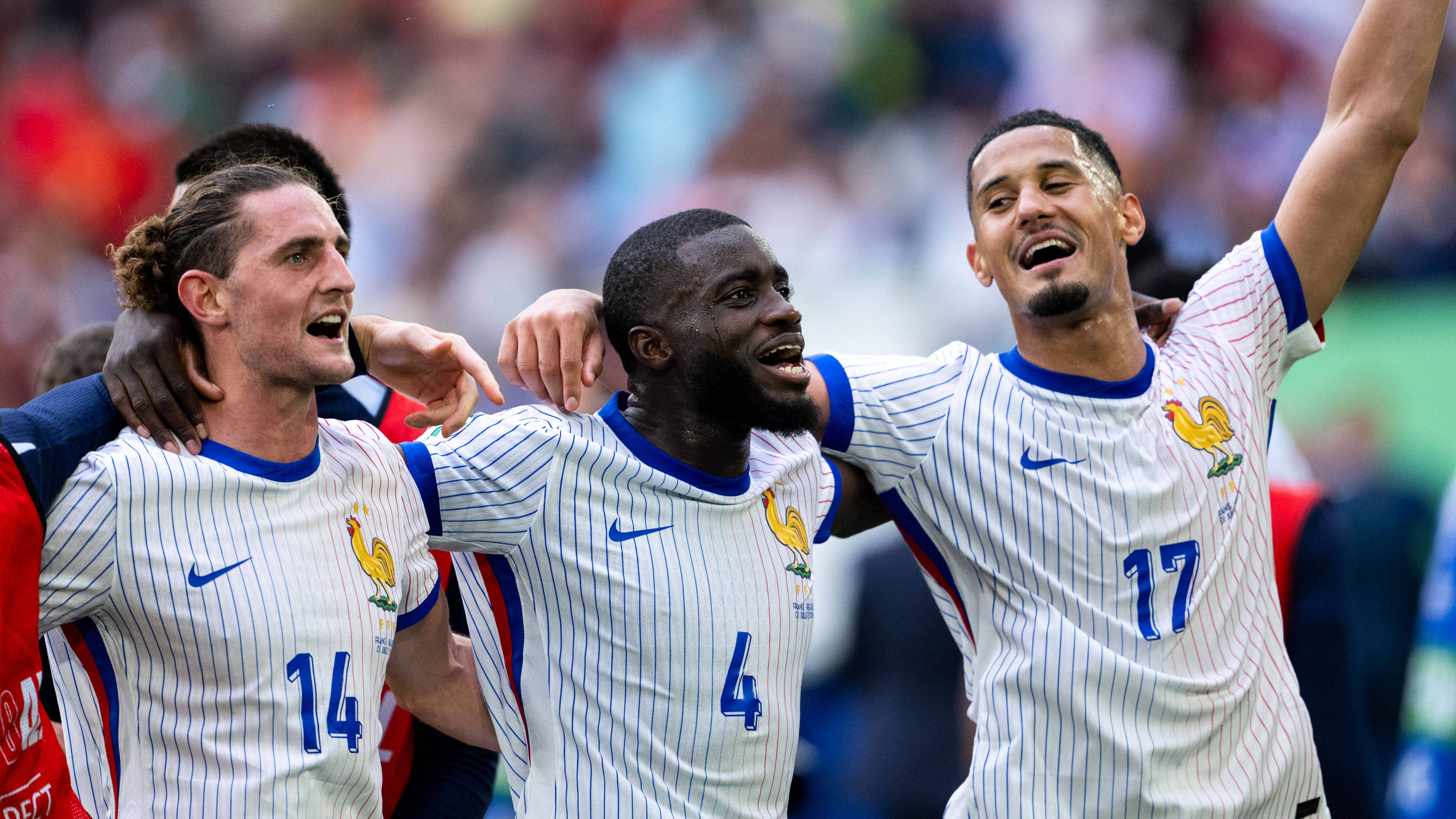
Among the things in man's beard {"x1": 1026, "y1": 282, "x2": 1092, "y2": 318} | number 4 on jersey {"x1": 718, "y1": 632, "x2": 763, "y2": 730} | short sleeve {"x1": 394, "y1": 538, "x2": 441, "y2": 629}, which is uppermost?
man's beard {"x1": 1026, "y1": 282, "x2": 1092, "y2": 318}

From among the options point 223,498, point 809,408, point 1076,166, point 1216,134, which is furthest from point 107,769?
point 1216,134

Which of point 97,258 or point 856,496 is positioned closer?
point 856,496

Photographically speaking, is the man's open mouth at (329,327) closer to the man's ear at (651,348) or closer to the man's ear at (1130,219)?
the man's ear at (651,348)

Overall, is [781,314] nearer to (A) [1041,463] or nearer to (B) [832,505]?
(B) [832,505]

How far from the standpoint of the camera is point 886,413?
2.55m

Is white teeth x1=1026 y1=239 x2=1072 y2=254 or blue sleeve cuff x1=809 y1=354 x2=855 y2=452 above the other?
white teeth x1=1026 y1=239 x2=1072 y2=254

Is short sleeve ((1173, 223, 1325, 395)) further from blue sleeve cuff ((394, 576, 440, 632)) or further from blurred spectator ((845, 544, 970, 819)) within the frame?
blue sleeve cuff ((394, 576, 440, 632))

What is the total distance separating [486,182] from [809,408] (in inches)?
211

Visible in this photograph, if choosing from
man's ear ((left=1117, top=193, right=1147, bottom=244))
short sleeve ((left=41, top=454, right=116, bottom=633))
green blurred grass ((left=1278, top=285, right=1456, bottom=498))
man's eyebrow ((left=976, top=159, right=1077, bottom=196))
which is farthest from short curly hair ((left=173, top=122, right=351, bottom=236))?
green blurred grass ((left=1278, top=285, right=1456, bottom=498))

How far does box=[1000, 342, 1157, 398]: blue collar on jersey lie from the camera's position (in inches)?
102

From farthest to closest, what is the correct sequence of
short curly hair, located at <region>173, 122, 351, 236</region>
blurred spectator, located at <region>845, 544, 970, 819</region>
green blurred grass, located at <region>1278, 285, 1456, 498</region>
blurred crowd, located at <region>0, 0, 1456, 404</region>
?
blurred crowd, located at <region>0, 0, 1456, 404</region>
green blurred grass, located at <region>1278, 285, 1456, 498</region>
blurred spectator, located at <region>845, 544, 970, 819</region>
short curly hair, located at <region>173, 122, 351, 236</region>

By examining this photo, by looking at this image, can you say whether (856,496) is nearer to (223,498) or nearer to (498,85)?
(223,498)

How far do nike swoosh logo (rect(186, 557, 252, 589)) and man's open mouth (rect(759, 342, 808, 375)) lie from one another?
3.24ft

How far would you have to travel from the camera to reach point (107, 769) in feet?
6.75
